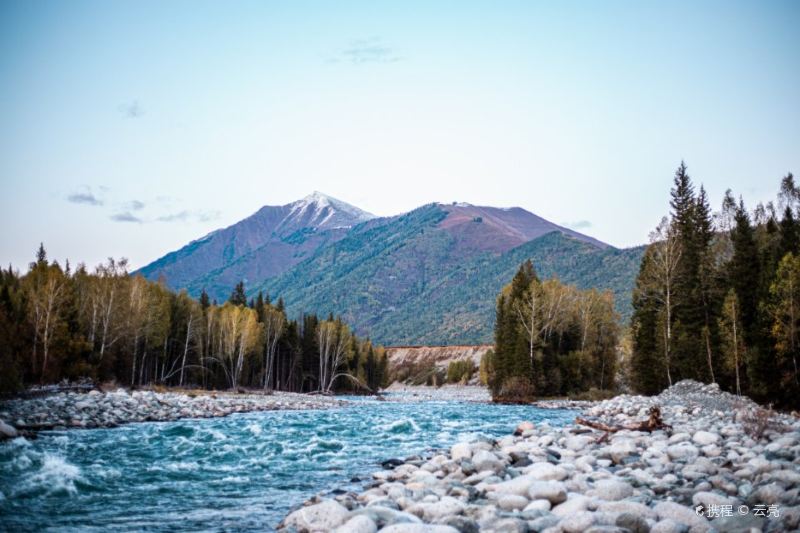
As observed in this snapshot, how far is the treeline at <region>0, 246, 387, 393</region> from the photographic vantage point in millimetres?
39250

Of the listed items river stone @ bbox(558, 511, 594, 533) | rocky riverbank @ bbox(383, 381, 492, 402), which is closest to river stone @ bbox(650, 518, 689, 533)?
river stone @ bbox(558, 511, 594, 533)

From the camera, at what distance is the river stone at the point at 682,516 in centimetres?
678

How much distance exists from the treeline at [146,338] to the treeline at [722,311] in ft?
128

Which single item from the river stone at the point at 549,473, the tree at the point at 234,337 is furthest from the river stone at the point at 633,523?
the tree at the point at 234,337

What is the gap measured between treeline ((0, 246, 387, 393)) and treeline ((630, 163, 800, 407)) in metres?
39.0

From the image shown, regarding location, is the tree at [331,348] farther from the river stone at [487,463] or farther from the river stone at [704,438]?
the river stone at [487,463]

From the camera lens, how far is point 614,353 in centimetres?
A: 5816

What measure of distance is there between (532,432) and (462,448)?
6010mm

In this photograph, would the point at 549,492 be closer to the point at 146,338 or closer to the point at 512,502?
the point at 512,502

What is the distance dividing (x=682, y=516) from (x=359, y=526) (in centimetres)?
411

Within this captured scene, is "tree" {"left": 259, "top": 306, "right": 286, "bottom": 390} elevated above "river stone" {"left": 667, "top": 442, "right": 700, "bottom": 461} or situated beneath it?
elevated above

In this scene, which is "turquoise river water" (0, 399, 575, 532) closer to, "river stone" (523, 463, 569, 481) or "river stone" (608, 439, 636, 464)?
"river stone" (523, 463, 569, 481)

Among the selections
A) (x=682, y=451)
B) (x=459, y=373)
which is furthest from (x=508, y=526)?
(x=459, y=373)

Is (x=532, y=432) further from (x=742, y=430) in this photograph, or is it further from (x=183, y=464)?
(x=183, y=464)
